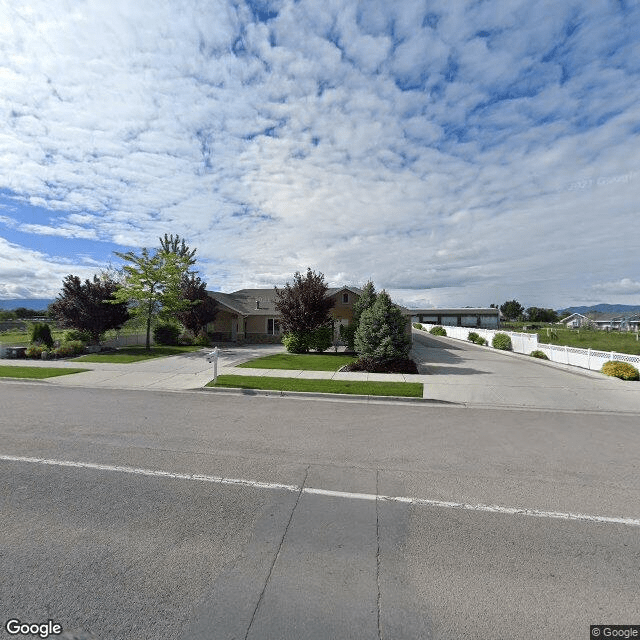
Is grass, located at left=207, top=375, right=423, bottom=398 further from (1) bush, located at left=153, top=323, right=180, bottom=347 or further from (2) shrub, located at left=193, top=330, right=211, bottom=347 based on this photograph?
(1) bush, located at left=153, top=323, right=180, bottom=347

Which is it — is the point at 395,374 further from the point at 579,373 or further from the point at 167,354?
the point at 167,354

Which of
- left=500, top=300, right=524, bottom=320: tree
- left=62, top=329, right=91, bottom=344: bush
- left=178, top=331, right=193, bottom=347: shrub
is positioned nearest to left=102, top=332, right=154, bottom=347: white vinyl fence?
left=178, top=331, right=193, bottom=347: shrub

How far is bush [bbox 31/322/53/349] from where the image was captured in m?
20.6

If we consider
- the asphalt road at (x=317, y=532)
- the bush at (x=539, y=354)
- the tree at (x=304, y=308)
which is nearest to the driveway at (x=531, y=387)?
the bush at (x=539, y=354)

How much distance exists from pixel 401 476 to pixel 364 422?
279cm

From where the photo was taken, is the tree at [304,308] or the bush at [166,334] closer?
the tree at [304,308]

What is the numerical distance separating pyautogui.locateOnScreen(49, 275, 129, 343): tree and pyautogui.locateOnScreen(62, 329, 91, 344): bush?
0.63m

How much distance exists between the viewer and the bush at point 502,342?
83.7 ft

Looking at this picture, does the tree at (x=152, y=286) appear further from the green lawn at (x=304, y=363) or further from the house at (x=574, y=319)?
the house at (x=574, y=319)

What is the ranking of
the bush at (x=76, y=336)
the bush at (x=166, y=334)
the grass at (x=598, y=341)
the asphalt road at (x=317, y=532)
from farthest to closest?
1. the bush at (x=166, y=334)
2. the grass at (x=598, y=341)
3. the bush at (x=76, y=336)
4. the asphalt road at (x=317, y=532)

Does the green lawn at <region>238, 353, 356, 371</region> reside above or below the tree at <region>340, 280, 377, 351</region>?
below

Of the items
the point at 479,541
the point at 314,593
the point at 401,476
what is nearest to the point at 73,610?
the point at 314,593

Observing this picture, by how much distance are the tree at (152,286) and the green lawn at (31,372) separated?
8.48m

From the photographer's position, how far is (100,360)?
18047 mm
